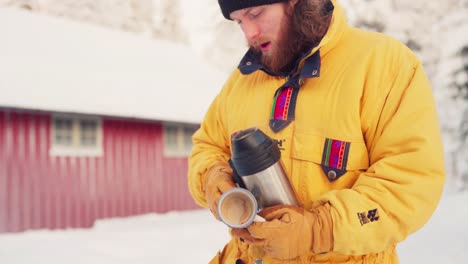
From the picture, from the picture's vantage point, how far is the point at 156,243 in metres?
7.48

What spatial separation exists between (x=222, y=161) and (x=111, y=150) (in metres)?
8.80

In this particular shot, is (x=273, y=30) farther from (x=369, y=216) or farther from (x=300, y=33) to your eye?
(x=369, y=216)

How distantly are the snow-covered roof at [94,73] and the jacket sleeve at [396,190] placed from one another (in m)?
7.91

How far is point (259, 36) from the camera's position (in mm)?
1708

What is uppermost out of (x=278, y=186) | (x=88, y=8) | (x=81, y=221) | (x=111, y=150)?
(x=88, y=8)

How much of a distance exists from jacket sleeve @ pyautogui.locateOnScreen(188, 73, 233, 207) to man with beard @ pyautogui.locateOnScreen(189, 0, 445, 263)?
31 millimetres

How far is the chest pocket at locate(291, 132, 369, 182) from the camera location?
1488 millimetres

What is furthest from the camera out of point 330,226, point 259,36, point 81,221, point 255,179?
point 81,221

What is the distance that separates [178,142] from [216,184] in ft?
33.3

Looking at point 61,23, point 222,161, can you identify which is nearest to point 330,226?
point 222,161

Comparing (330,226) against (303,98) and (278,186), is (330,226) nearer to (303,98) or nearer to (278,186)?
(278,186)

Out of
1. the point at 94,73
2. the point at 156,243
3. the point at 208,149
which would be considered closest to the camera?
the point at 208,149

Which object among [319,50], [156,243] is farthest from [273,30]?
[156,243]

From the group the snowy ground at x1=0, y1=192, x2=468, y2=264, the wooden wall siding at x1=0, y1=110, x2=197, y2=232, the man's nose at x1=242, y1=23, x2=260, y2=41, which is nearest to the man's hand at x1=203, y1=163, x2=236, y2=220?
the man's nose at x1=242, y1=23, x2=260, y2=41
